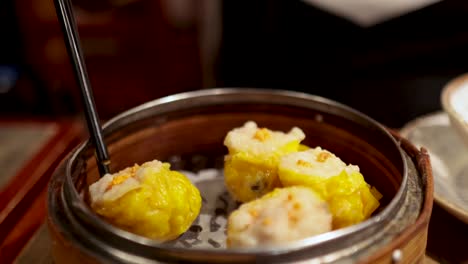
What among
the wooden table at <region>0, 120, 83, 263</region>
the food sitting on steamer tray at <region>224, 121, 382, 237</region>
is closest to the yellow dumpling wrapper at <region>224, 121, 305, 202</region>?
the food sitting on steamer tray at <region>224, 121, 382, 237</region>

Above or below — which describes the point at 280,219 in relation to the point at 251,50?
Result: above

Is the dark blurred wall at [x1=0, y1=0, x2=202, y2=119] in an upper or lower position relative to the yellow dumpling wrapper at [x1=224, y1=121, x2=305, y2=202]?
lower

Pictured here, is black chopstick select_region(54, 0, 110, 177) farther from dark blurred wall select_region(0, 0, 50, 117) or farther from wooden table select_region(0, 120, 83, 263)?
dark blurred wall select_region(0, 0, 50, 117)

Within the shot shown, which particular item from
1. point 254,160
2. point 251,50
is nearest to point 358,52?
point 251,50

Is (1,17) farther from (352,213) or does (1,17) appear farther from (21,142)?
(352,213)

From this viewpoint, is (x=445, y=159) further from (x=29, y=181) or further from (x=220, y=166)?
(x=29, y=181)

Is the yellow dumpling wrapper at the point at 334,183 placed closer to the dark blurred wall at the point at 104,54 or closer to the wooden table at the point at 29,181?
the wooden table at the point at 29,181
